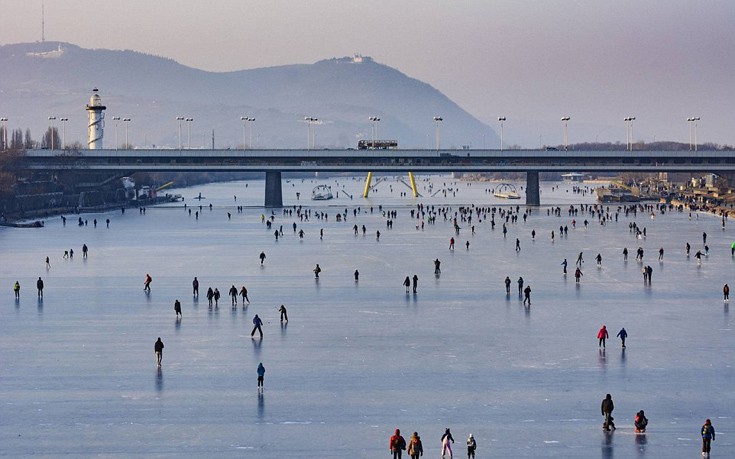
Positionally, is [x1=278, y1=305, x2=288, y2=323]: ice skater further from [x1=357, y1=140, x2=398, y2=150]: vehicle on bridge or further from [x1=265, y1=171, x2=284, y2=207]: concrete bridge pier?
[x1=357, y1=140, x2=398, y2=150]: vehicle on bridge

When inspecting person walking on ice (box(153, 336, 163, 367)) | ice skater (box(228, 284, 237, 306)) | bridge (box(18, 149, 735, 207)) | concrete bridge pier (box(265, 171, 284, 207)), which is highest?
bridge (box(18, 149, 735, 207))

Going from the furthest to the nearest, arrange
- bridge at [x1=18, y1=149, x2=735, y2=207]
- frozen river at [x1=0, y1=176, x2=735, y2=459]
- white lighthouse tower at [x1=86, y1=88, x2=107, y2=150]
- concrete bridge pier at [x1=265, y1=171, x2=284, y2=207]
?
white lighthouse tower at [x1=86, y1=88, x2=107, y2=150], bridge at [x1=18, y1=149, x2=735, y2=207], concrete bridge pier at [x1=265, y1=171, x2=284, y2=207], frozen river at [x1=0, y1=176, x2=735, y2=459]

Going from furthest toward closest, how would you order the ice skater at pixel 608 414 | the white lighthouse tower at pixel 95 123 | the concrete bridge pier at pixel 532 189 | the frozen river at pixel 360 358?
the white lighthouse tower at pixel 95 123 → the concrete bridge pier at pixel 532 189 → the ice skater at pixel 608 414 → the frozen river at pixel 360 358

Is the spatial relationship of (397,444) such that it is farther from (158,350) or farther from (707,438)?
(158,350)

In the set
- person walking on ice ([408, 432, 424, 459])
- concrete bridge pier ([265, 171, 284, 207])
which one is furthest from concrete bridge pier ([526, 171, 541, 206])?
person walking on ice ([408, 432, 424, 459])

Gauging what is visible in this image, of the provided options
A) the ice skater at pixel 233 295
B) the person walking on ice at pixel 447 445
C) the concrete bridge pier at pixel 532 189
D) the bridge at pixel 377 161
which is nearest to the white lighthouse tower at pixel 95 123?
the bridge at pixel 377 161

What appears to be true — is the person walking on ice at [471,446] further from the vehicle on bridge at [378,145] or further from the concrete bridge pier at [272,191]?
the vehicle on bridge at [378,145]
